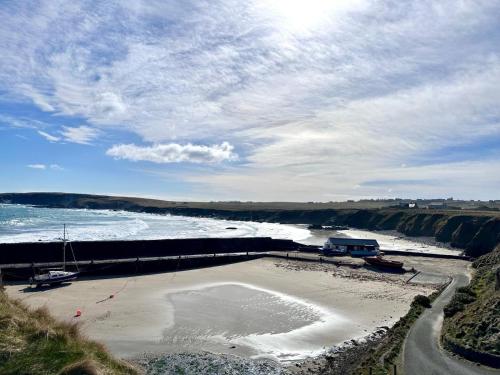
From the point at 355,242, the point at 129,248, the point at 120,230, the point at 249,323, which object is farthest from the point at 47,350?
the point at 120,230

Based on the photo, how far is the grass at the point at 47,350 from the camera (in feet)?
33.2

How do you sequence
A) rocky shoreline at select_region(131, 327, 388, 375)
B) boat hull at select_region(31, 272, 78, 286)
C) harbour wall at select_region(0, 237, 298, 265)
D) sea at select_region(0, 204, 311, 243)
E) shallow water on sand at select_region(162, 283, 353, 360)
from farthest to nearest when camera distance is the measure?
sea at select_region(0, 204, 311, 243), harbour wall at select_region(0, 237, 298, 265), boat hull at select_region(31, 272, 78, 286), shallow water on sand at select_region(162, 283, 353, 360), rocky shoreline at select_region(131, 327, 388, 375)

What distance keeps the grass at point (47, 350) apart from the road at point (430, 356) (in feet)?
35.4

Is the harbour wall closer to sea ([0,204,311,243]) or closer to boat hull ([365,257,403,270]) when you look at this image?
boat hull ([365,257,403,270])

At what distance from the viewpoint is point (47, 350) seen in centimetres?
1096

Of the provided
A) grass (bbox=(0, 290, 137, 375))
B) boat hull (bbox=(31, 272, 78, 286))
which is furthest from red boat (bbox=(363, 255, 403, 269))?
grass (bbox=(0, 290, 137, 375))

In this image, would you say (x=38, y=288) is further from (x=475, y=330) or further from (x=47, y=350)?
(x=475, y=330)

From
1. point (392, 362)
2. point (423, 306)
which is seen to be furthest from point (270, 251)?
point (392, 362)

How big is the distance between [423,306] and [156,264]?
2839 cm

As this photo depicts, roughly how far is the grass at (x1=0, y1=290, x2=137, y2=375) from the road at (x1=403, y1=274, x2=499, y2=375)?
10791 mm

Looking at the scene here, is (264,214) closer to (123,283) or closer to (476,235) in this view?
(476,235)

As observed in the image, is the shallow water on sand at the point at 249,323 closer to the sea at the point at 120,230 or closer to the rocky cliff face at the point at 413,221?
the rocky cliff face at the point at 413,221

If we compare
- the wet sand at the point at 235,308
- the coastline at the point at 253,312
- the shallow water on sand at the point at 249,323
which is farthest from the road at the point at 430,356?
the shallow water on sand at the point at 249,323

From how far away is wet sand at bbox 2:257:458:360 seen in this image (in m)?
22.5
